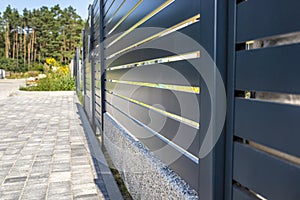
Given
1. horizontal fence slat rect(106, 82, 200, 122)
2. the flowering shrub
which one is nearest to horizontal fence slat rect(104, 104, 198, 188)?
horizontal fence slat rect(106, 82, 200, 122)

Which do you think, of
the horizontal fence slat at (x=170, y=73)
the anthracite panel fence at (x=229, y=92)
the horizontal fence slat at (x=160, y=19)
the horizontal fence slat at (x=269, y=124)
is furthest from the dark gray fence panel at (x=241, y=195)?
the horizontal fence slat at (x=160, y=19)

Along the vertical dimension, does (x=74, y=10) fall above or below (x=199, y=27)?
above

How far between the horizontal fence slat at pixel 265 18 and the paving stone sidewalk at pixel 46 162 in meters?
1.81

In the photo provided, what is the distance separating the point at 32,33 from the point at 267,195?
4222 centimetres

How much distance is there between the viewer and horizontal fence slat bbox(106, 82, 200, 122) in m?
1.04

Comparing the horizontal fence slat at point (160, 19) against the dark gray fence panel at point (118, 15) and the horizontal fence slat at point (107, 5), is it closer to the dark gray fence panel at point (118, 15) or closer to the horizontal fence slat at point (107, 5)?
the dark gray fence panel at point (118, 15)

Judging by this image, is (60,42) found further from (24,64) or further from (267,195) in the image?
(267,195)

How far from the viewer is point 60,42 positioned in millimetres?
36406

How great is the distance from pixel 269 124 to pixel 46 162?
2.80 m

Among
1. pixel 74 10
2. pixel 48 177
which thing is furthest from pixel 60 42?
pixel 48 177

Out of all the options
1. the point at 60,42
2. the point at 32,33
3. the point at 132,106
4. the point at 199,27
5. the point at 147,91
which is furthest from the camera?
the point at 32,33

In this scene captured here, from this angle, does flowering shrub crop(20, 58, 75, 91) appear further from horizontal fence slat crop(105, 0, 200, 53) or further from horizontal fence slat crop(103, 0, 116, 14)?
horizontal fence slat crop(105, 0, 200, 53)

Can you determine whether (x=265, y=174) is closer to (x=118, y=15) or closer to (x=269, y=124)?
(x=269, y=124)

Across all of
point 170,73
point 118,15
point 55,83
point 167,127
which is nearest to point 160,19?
point 170,73
